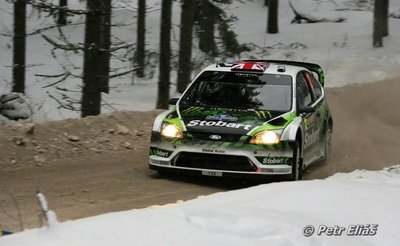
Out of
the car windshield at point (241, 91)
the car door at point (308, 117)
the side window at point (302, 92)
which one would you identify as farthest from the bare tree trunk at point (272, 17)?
the car windshield at point (241, 91)

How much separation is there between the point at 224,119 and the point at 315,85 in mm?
2868

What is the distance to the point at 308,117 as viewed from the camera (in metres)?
9.08

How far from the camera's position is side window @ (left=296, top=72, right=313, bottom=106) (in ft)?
30.1

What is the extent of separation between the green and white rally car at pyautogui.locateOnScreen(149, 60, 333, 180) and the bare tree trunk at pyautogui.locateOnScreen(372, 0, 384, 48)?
1820cm

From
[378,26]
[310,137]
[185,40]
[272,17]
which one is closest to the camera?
[310,137]

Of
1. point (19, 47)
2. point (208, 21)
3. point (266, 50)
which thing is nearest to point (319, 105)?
point (208, 21)

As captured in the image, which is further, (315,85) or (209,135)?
(315,85)

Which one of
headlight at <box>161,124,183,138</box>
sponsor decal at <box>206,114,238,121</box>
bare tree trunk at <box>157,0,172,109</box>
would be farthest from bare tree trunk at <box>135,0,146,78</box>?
sponsor decal at <box>206,114,238,121</box>

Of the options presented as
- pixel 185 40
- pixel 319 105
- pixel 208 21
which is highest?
pixel 208 21

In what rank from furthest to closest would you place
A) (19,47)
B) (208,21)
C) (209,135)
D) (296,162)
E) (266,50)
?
(266,50), (19,47), (208,21), (296,162), (209,135)

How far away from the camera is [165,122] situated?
8367 mm

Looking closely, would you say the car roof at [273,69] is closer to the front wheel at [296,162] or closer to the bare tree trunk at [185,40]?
the front wheel at [296,162]

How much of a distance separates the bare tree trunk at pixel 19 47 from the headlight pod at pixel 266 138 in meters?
11.8

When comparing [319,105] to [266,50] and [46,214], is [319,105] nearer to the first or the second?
[46,214]
